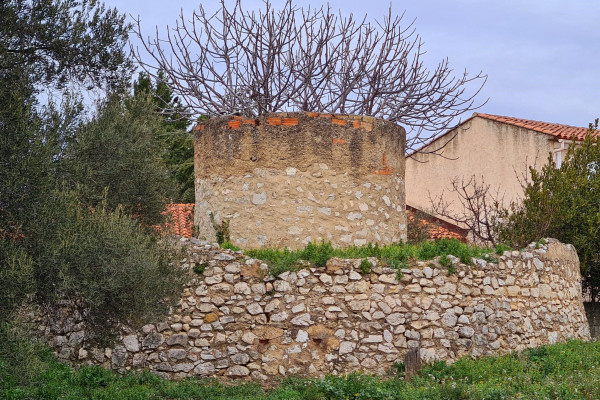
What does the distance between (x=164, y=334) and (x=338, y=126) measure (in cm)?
445

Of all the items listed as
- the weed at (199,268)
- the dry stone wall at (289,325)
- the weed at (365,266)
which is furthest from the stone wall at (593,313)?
the weed at (199,268)

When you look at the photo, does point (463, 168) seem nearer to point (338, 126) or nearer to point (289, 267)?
point (338, 126)

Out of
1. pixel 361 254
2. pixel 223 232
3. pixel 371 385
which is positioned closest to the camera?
pixel 371 385

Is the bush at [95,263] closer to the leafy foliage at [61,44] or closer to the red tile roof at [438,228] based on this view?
the leafy foliage at [61,44]

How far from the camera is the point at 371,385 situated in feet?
30.9

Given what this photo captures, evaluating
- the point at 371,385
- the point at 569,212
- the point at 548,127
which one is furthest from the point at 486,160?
the point at 371,385

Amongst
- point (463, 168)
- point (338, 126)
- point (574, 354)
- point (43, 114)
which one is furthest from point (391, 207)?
point (463, 168)

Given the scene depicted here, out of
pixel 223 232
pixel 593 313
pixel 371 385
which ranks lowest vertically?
pixel 593 313

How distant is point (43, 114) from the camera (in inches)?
297

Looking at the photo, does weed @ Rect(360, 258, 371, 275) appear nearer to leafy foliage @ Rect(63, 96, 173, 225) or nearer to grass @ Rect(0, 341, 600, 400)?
grass @ Rect(0, 341, 600, 400)

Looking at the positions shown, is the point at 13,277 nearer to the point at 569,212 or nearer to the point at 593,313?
the point at 569,212

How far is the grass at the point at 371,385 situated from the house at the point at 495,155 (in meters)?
10.7

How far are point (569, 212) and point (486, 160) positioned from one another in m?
5.86

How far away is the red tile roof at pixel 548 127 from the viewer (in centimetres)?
2179
